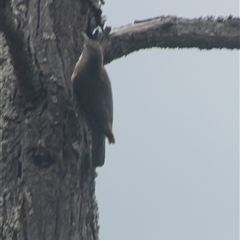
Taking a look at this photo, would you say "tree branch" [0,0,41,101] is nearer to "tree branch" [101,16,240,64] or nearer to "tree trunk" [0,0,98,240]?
"tree trunk" [0,0,98,240]

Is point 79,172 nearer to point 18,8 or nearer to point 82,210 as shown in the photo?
point 82,210

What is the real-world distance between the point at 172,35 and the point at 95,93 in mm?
517

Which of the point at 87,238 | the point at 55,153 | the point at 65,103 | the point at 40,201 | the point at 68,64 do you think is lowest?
the point at 87,238

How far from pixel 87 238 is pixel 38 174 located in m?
0.31

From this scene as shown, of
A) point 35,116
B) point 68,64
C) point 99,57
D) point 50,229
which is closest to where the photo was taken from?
point 50,229

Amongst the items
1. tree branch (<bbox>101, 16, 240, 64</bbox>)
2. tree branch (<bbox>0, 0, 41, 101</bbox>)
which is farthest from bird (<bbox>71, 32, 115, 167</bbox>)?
tree branch (<bbox>0, 0, 41, 101</bbox>)

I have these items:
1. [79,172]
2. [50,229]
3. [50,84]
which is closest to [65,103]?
[50,84]

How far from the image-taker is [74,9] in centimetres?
287

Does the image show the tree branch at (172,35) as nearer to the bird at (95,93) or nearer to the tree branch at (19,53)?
the bird at (95,93)

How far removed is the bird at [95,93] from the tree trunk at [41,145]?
0.17 m

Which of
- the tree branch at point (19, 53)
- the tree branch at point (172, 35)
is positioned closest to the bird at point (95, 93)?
the tree branch at point (172, 35)

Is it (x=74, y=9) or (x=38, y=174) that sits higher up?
(x=74, y=9)

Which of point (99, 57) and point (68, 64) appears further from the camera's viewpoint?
point (99, 57)

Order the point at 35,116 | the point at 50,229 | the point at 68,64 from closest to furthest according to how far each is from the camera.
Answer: the point at 50,229, the point at 35,116, the point at 68,64
